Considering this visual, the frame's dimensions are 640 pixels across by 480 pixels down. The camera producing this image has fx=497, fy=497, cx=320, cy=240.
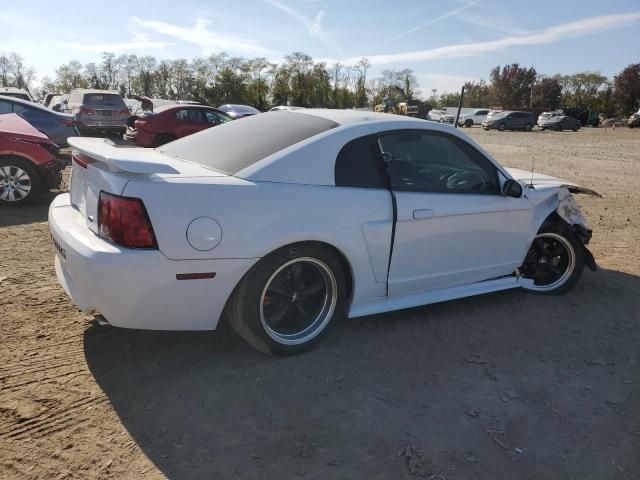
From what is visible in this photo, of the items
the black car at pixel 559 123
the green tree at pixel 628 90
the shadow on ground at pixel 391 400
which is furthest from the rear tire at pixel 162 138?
the green tree at pixel 628 90

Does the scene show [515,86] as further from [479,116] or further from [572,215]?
[572,215]

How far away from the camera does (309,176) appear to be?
3.00m

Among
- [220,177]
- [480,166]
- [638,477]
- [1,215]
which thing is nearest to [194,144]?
[220,177]

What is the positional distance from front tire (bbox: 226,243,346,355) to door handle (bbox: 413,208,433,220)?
636 mm

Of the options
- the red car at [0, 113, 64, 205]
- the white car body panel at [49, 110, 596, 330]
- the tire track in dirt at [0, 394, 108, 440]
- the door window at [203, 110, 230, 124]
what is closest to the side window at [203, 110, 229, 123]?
the door window at [203, 110, 230, 124]

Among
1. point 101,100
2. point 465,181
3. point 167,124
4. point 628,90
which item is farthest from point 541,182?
point 628,90

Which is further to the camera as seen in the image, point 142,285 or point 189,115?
point 189,115

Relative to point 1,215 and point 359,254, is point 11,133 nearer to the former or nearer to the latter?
point 1,215

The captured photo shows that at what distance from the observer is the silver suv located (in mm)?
16094

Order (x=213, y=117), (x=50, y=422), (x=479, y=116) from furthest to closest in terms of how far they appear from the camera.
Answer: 1. (x=479, y=116)
2. (x=213, y=117)
3. (x=50, y=422)

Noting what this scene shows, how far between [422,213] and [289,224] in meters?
1.03

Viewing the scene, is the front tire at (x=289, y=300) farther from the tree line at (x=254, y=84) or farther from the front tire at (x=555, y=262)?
the tree line at (x=254, y=84)

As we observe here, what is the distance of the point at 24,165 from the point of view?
22.0 ft

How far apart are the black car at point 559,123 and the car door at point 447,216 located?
154 ft
